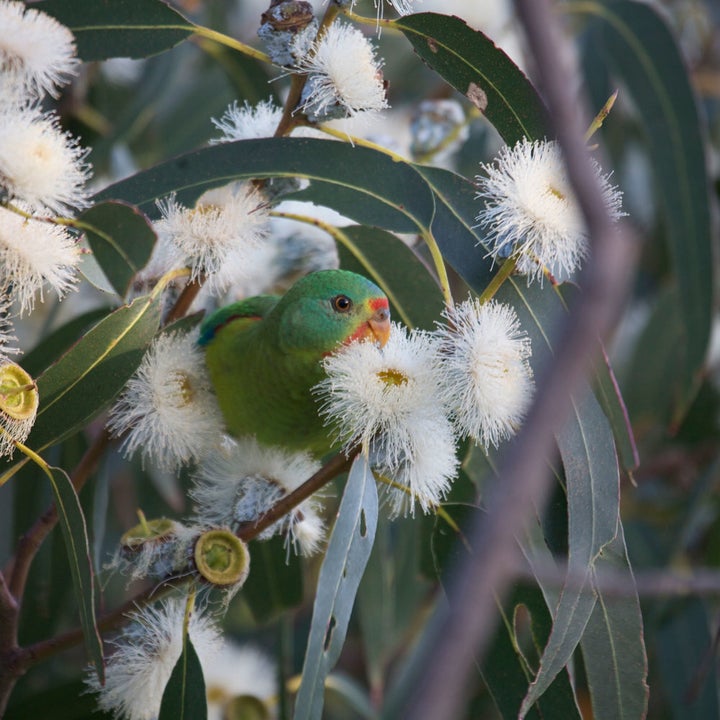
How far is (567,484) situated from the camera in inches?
56.1

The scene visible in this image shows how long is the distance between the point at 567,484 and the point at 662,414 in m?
2.15

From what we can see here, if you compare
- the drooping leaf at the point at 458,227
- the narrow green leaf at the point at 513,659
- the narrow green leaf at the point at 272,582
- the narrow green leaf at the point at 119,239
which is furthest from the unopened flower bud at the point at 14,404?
the narrow green leaf at the point at 513,659

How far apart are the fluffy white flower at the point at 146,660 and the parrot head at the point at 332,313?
1.69 feet

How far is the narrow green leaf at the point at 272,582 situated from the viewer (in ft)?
6.45

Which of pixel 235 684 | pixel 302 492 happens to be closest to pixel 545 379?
pixel 302 492

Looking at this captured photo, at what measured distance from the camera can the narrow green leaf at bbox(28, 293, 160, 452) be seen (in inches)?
55.5

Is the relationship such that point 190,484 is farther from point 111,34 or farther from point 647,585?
point 647,585

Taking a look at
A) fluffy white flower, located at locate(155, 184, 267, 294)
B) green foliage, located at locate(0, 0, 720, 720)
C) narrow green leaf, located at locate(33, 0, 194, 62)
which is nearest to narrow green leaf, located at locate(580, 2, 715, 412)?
green foliage, located at locate(0, 0, 720, 720)

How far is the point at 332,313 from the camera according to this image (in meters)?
1.69

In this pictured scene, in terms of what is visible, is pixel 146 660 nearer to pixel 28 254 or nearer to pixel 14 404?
pixel 14 404

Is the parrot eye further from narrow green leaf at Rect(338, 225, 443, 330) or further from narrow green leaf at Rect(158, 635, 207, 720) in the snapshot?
narrow green leaf at Rect(158, 635, 207, 720)

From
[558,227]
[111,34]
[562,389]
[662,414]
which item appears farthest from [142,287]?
[662,414]

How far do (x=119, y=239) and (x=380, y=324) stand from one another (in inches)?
19.4

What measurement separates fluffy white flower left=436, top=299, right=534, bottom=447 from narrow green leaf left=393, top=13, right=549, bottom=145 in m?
0.34
